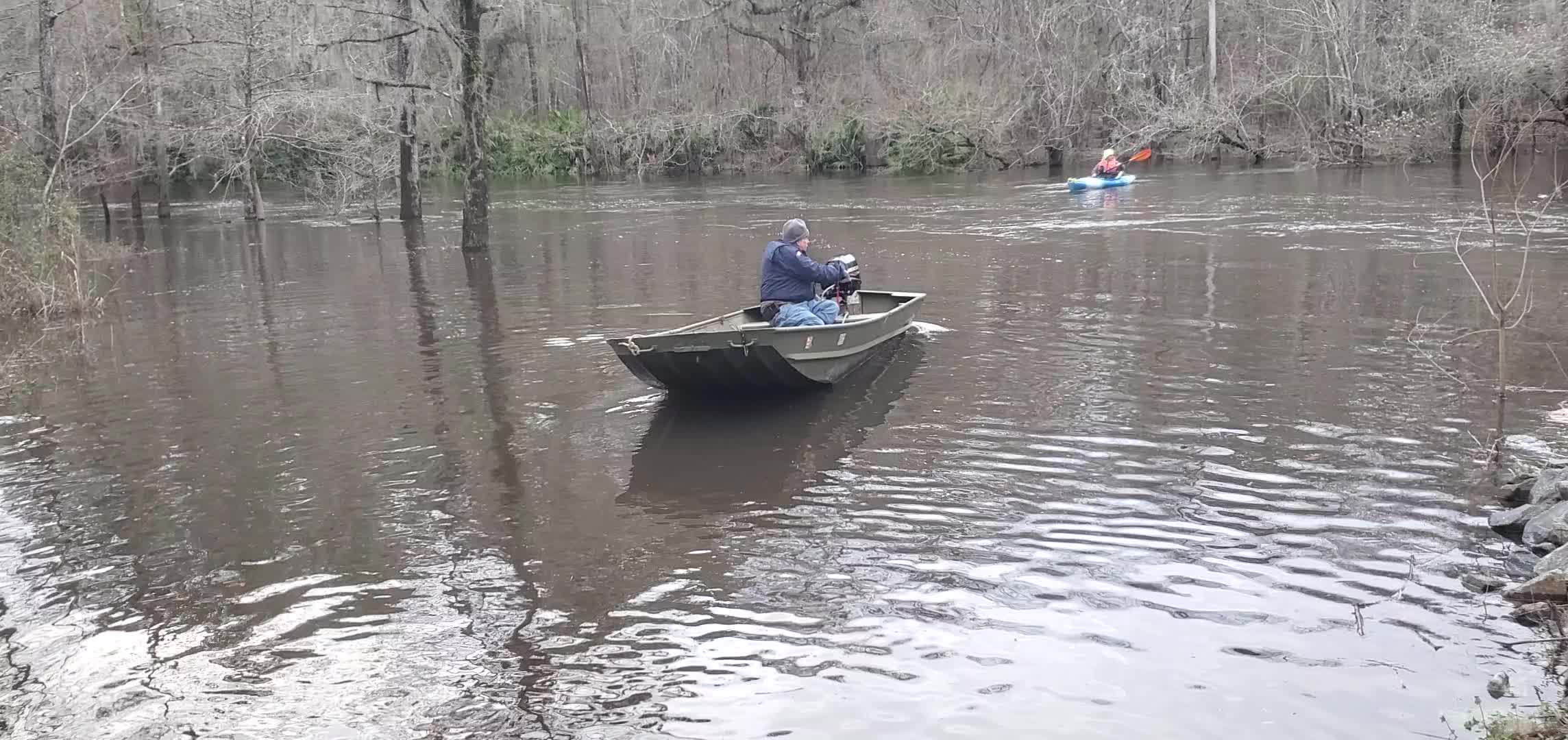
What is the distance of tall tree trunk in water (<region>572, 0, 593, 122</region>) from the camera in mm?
48188

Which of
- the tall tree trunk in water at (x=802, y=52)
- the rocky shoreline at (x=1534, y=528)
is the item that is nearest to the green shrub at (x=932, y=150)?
the tall tree trunk in water at (x=802, y=52)

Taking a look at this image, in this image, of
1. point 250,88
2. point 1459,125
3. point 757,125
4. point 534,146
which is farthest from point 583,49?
point 1459,125

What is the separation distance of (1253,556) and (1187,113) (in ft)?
116

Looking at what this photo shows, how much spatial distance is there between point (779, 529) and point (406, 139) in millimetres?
21351

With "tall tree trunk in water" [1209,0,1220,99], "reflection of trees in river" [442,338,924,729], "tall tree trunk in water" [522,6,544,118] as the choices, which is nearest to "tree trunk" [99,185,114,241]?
"tall tree trunk in water" [522,6,544,118]

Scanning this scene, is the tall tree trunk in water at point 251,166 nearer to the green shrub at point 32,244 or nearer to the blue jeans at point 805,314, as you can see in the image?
the green shrub at point 32,244

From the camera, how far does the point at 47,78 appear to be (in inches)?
891

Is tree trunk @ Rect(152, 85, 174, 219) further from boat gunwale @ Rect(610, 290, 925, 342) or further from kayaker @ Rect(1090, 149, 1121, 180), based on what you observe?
kayaker @ Rect(1090, 149, 1121, 180)

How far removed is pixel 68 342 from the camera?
1484 cm

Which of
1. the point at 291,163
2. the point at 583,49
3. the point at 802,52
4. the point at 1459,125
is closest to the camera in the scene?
the point at 1459,125

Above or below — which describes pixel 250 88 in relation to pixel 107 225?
above

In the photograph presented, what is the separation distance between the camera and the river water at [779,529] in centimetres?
555

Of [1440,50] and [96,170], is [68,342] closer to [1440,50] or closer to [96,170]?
[96,170]

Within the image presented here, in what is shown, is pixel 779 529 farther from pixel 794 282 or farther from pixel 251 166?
pixel 251 166
